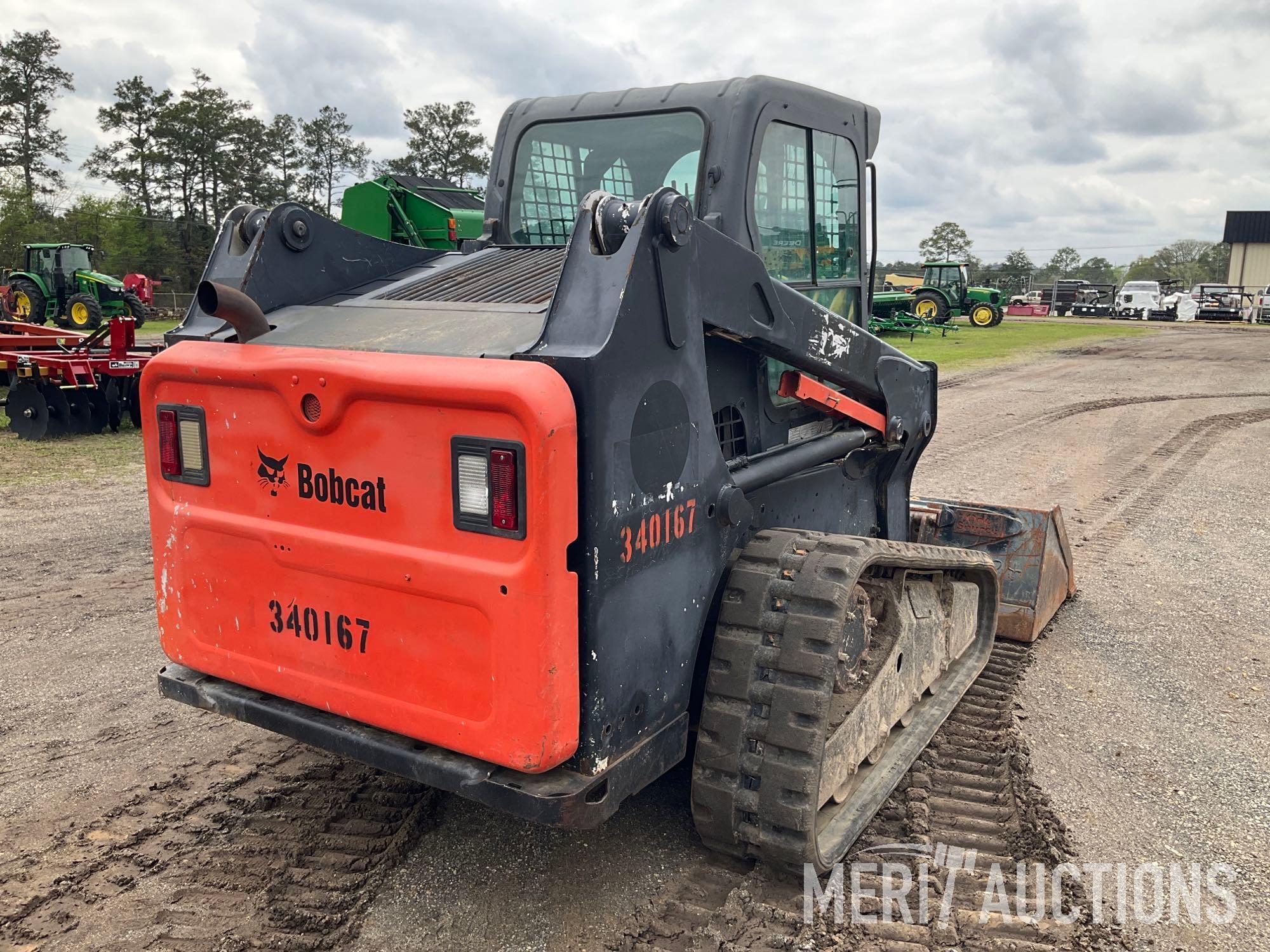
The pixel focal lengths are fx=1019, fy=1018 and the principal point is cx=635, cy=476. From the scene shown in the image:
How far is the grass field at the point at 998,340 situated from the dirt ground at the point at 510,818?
583 inches

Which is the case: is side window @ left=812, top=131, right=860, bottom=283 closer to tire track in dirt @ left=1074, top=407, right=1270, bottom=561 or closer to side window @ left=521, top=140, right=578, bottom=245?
side window @ left=521, top=140, right=578, bottom=245

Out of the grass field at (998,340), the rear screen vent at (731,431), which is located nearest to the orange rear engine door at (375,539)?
the rear screen vent at (731,431)

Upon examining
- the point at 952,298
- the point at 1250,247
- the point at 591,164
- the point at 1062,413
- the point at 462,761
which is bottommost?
the point at 1062,413

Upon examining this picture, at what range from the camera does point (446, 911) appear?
2908 mm

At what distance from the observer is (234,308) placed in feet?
9.64

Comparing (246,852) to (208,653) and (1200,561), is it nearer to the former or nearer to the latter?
(208,653)

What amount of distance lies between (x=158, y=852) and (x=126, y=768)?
2.33 feet

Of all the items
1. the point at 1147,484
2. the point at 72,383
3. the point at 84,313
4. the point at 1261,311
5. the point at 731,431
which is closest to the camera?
the point at 731,431

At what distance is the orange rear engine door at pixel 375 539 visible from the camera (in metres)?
2.44

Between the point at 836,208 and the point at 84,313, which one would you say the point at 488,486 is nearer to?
the point at 836,208

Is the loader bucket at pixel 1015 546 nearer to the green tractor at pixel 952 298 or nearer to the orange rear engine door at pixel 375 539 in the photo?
the orange rear engine door at pixel 375 539

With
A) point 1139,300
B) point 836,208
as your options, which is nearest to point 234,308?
point 836,208

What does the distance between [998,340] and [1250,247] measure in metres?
47.0

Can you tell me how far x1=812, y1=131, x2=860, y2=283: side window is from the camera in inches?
163
